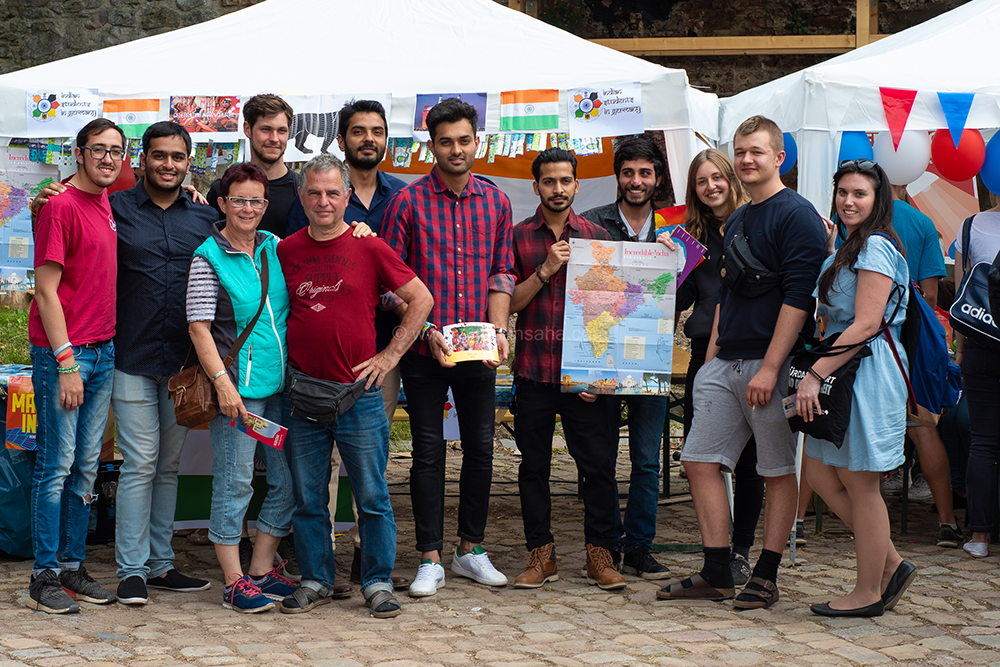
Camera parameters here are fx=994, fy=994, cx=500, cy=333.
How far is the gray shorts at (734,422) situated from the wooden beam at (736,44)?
788 centimetres

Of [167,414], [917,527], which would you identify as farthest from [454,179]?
[917,527]

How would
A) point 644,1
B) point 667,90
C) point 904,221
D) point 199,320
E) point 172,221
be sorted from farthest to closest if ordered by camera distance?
point 644,1, point 904,221, point 667,90, point 172,221, point 199,320

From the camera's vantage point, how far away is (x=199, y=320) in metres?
3.70

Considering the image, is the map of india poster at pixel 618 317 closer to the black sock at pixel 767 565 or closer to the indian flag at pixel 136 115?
the black sock at pixel 767 565

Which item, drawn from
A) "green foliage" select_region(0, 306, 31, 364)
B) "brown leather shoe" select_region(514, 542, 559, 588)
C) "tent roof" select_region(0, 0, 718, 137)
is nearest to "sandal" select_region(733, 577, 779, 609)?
"brown leather shoe" select_region(514, 542, 559, 588)

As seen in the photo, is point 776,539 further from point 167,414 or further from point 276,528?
point 167,414

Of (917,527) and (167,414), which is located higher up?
(167,414)

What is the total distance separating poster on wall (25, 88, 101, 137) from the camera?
493 centimetres

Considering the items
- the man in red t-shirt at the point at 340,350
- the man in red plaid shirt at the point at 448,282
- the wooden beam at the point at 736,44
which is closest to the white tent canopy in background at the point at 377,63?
the man in red plaid shirt at the point at 448,282

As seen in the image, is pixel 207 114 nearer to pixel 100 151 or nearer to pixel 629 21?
pixel 100 151

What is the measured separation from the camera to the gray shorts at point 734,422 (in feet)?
12.5

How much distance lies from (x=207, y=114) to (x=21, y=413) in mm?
1670

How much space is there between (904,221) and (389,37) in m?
2.96

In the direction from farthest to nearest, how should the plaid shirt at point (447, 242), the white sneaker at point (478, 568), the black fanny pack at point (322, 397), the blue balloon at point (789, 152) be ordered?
the blue balloon at point (789, 152), the white sneaker at point (478, 568), the plaid shirt at point (447, 242), the black fanny pack at point (322, 397)
